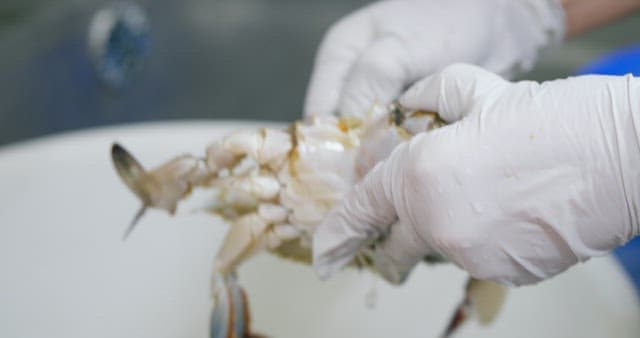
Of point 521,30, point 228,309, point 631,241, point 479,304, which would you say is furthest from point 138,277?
point 631,241

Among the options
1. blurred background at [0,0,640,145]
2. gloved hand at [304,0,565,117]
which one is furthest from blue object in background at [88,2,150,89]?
gloved hand at [304,0,565,117]

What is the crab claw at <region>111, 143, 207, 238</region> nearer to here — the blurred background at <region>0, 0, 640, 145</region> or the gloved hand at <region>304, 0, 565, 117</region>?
the gloved hand at <region>304, 0, 565, 117</region>

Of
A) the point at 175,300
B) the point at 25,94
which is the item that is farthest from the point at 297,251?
the point at 25,94

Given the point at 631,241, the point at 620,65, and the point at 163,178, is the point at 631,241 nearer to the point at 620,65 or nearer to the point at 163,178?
the point at 620,65

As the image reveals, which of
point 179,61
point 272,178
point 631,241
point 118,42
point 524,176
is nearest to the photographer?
point 524,176

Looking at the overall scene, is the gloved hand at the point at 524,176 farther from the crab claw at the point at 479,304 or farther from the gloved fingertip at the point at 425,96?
the crab claw at the point at 479,304

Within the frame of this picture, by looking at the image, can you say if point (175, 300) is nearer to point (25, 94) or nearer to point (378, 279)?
point (378, 279)
